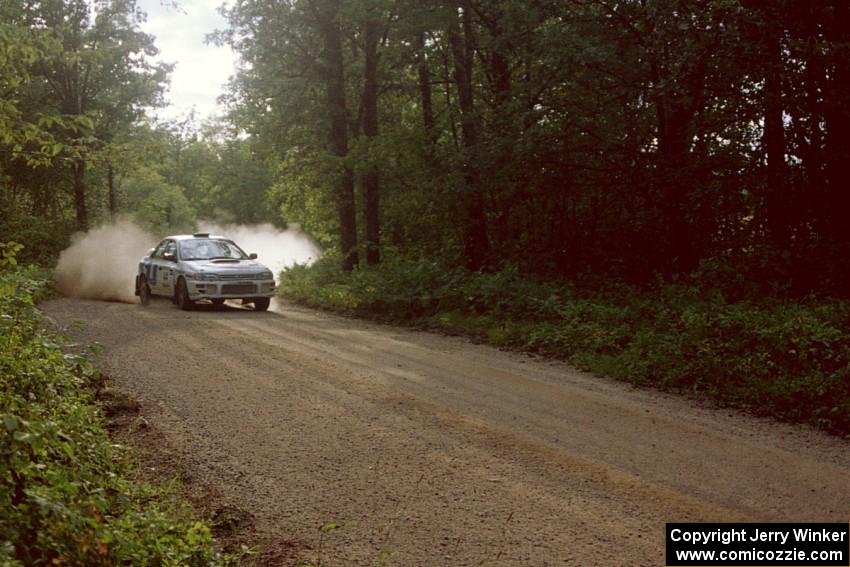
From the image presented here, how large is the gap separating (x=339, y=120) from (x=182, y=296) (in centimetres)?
871

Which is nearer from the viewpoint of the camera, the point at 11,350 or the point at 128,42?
the point at 11,350

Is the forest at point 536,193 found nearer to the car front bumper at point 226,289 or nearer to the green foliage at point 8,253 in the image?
the green foliage at point 8,253

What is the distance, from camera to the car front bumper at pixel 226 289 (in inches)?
694

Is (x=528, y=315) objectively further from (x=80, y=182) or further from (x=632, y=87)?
(x=80, y=182)

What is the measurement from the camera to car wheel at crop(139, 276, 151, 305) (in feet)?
65.3

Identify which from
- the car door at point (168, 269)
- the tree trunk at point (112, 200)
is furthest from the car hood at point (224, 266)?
the tree trunk at point (112, 200)

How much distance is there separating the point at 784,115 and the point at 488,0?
24.7 ft

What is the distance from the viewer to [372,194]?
79.6 ft

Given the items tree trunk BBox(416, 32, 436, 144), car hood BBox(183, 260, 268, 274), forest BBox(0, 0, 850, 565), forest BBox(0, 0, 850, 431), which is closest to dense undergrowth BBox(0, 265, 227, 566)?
forest BBox(0, 0, 850, 565)

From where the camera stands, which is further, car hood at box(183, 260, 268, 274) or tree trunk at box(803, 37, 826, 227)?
car hood at box(183, 260, 268, 274)

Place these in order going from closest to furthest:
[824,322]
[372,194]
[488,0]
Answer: [824,322]
[488,0]
[372,194]

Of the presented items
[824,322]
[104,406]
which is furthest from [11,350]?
[824,322]

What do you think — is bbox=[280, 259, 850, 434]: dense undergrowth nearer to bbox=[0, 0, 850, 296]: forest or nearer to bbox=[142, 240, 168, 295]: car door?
bbox=[0, 0, 850, 296]: forest

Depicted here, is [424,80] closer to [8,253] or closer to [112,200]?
[8,253]
